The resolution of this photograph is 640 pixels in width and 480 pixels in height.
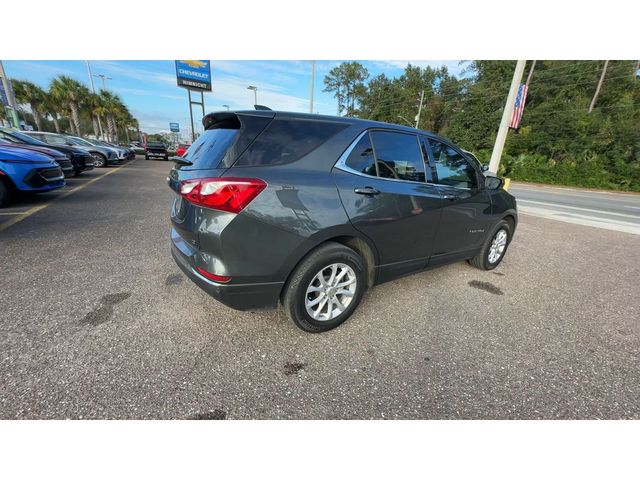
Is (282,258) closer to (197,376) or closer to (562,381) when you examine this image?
(197,376)

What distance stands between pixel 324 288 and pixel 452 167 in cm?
204

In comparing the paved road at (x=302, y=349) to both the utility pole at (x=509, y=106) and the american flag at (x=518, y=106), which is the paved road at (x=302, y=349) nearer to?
the utility pole at (x=509, y=106)

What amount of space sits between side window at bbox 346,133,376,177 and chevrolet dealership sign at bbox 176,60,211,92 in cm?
3617

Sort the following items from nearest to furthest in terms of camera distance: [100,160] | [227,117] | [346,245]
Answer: [227,117], [346,245], [100,160]

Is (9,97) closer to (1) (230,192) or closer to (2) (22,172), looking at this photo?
(2) (22,172)

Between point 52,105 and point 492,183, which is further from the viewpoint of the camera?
point 52,105

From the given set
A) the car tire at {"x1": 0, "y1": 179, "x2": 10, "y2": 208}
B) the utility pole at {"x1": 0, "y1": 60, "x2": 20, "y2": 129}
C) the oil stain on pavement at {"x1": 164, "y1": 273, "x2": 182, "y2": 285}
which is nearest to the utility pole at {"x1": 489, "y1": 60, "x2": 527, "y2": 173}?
the oil stain on pavement at {"x1": 164, "y1": 273, "x2": 182, "y2": 285}

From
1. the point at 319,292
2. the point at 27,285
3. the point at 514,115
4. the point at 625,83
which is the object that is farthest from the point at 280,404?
the point at 625,83

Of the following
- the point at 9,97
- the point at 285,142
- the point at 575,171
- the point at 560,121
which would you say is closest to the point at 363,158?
the point at 285,142

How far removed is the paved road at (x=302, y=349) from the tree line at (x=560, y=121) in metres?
27.6

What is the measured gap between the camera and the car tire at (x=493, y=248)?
3.77m

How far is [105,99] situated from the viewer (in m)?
39.9

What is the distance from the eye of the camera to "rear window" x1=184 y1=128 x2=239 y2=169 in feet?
6.75

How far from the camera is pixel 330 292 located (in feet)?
7.77
